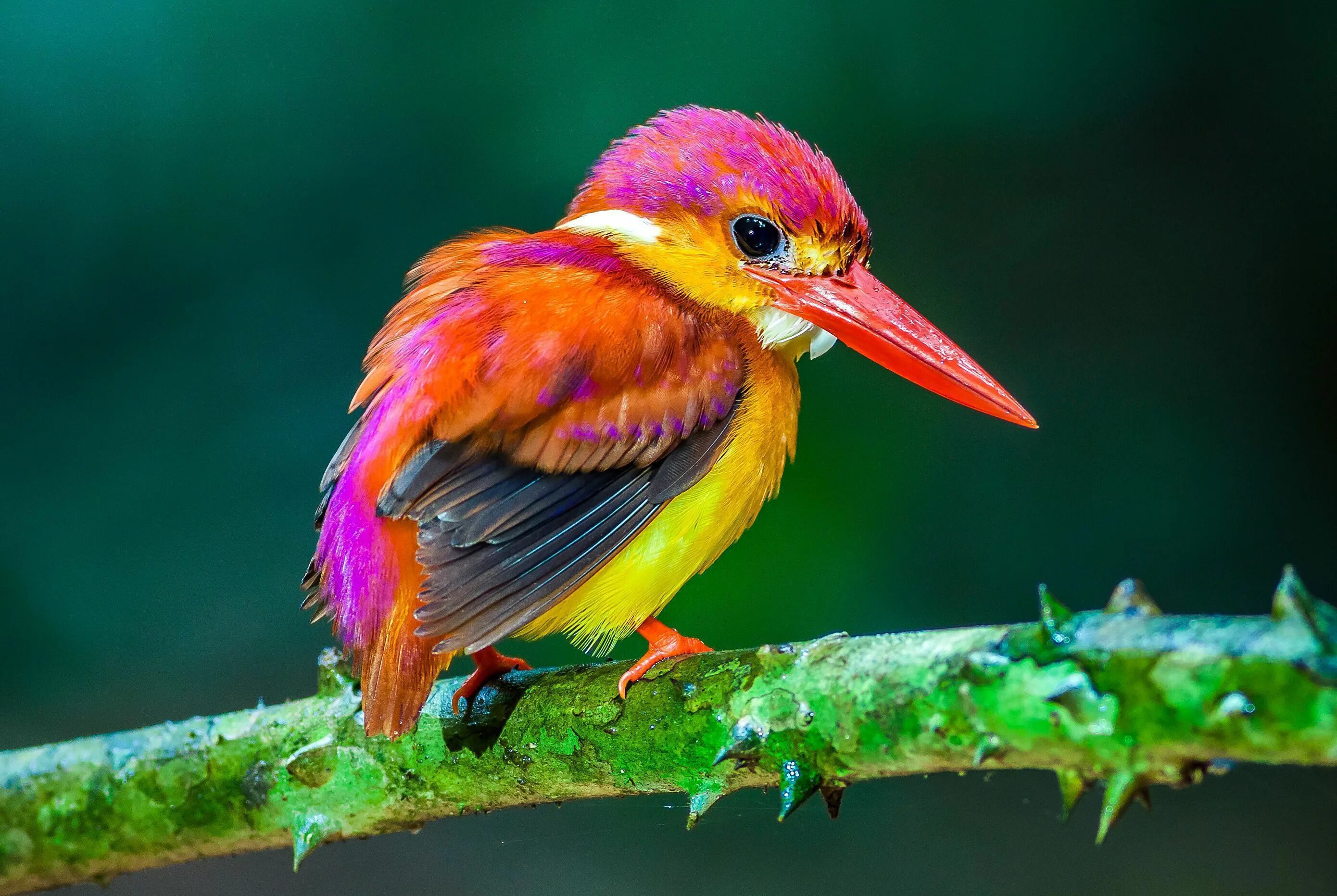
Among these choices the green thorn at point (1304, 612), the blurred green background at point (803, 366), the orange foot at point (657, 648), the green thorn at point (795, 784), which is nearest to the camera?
the green thorn at point (1304, 612)

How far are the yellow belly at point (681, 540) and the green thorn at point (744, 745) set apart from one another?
1.11ft

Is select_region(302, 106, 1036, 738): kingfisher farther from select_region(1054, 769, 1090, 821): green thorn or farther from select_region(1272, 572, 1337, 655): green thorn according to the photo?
select_region(1272, 572, 1337, 655): green thorn

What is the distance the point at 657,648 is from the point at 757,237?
0.49 metres

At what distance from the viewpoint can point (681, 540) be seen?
1.26 metres

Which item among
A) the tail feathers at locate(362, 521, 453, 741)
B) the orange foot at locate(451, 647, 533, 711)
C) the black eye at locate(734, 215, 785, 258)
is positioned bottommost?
the orange foot at locate(451, 647, 533, 711)

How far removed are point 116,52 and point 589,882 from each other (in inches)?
76.7

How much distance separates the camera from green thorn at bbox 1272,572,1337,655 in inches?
25.2

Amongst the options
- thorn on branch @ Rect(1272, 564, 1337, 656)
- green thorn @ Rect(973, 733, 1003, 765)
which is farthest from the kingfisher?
thorn on branch @ Rect(1272, 564, 1337, 656)

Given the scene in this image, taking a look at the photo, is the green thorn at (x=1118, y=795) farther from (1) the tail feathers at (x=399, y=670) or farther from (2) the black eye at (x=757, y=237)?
(2) the black eye at (x=757, y=237)

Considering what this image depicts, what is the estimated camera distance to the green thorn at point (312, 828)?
121 cm

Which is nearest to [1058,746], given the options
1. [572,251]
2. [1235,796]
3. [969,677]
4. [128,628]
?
[969,677]

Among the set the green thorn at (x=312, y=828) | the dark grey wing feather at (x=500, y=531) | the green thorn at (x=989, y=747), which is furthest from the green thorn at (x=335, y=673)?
the green thorn at (x=989, y=747)

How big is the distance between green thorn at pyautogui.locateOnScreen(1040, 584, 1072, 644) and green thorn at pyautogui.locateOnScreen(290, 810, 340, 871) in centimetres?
81

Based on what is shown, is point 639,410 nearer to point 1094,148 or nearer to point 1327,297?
point 1094,148
